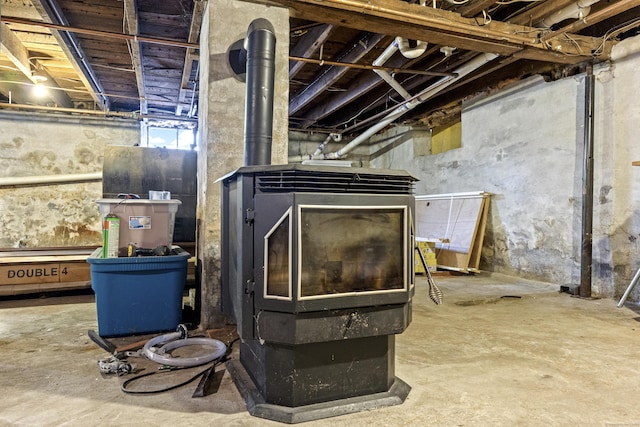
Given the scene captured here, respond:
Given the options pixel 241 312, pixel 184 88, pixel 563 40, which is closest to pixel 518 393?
pixel 241 312

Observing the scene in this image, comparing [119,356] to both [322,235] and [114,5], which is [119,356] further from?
[114,5]

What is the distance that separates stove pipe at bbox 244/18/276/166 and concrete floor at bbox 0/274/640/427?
4.04ft

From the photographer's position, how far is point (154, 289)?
2627 millimetres

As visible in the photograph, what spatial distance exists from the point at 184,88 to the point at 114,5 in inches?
70.1

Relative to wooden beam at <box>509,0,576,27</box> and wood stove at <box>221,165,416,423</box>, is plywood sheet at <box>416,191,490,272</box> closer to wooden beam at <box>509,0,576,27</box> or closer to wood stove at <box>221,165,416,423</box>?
wooden beam at <box>509,0,576,27</box>

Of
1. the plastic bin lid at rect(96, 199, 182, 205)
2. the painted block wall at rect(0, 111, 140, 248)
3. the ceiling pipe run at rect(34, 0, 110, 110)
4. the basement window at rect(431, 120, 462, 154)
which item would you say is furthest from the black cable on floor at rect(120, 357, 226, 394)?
the basement window at rect(431, 120, 462, 154)

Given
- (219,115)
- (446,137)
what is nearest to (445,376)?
(219,115)

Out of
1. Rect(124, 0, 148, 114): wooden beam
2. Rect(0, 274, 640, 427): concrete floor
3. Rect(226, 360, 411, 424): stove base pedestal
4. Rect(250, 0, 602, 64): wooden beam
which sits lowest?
Rect(0, 274, 640, 427): concrete floor

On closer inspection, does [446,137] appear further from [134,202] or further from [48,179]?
[48,179]

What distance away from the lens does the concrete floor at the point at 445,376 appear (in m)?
1.59

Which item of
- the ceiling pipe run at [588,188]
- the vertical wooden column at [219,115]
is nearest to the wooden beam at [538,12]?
the ceiling pipe run at [588,188]

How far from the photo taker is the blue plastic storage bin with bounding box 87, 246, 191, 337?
252 cm

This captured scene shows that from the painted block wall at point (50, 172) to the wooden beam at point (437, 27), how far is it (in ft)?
17.0

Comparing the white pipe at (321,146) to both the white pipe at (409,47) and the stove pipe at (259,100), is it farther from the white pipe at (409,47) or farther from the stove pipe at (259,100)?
the stove pipe at (259,100)
